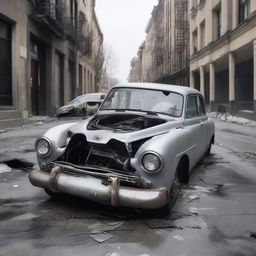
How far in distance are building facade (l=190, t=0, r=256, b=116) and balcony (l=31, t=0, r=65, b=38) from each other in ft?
36.3

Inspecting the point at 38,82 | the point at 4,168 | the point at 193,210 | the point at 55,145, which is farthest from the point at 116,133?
the point at 38,82

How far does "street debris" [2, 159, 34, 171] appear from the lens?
7527 mm

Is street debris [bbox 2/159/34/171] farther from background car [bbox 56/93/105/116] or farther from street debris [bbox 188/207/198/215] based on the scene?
background car [bbox 56/93/105/116]

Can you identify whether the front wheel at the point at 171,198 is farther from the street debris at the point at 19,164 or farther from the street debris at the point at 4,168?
the street debris at the point at 4,168

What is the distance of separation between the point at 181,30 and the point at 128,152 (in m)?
43.4

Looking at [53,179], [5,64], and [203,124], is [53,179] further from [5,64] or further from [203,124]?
[5,64]

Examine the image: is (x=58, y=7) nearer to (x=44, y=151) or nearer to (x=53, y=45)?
(x=53, y=45)

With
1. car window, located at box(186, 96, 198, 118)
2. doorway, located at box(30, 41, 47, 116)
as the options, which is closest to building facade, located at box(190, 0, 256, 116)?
doorway, located at box(30, 41, 47, 116)

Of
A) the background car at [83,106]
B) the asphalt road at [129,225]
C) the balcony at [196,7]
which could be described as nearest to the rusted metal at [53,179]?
the asphalt road at [129,225]

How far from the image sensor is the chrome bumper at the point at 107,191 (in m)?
4.24

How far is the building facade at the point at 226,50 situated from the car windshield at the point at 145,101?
16.4 metres

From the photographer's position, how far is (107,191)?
434cm

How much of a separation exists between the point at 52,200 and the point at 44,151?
0.68 m

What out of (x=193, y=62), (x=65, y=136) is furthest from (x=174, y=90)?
(x=193, y=62)
